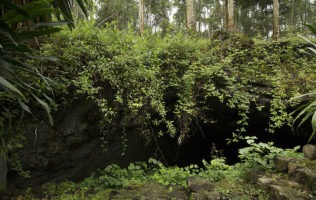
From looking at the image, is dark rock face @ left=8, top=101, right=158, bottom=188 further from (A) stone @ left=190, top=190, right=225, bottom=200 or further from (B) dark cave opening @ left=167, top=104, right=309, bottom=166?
(B) dark cave opening @ left=167, top=104, right=309, bottom=166

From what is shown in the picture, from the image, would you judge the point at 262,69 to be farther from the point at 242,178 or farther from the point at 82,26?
the point at 82,26

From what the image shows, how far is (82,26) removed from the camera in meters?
4.15

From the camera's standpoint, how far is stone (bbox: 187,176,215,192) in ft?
12.8

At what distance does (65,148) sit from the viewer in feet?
14.0

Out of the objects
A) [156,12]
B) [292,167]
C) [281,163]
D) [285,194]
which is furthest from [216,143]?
[156,12]

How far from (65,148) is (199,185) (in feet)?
7.88

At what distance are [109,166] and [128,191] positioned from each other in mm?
828

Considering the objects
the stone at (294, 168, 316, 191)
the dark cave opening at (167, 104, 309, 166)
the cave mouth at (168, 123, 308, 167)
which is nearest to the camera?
the stone at (294, 168, 316, 191)

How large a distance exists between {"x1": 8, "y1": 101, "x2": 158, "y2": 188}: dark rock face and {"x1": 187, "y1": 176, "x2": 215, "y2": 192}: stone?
5.72ft

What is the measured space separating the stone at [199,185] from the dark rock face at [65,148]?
1745mm

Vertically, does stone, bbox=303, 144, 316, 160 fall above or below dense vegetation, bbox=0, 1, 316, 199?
below

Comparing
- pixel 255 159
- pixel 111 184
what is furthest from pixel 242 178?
pixel 111 184

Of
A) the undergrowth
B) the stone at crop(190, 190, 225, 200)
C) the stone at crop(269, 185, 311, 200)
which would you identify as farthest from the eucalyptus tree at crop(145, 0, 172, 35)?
the stone at crop(269, 185, 311, 200)

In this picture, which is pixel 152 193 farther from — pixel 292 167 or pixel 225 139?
pixel 225 139
